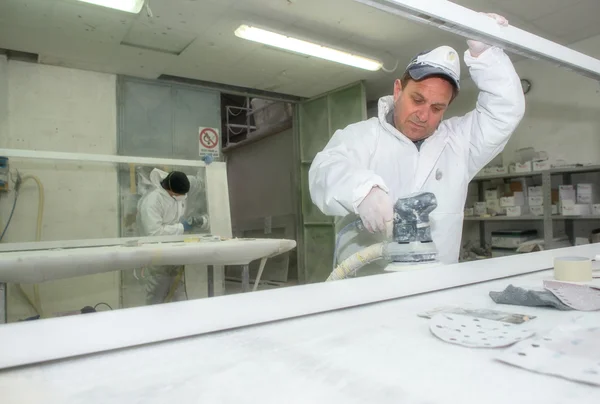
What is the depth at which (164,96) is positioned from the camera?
4293 mm

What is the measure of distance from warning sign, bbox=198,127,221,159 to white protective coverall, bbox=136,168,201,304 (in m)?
0.84

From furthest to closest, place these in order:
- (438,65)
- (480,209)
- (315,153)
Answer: (315,153), (480,209), (438,65)

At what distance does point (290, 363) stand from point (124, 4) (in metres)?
2.99

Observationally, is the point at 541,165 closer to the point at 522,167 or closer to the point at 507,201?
the point at 522,167

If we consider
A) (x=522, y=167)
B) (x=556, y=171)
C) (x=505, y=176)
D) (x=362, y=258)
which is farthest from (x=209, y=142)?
(x=362, y=258)

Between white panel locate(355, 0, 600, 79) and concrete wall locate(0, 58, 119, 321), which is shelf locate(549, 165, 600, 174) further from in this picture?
concrete wall locate(0, 58, 119, 321)

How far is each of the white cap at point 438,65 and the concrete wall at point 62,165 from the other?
333 cm

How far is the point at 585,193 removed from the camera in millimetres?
3436

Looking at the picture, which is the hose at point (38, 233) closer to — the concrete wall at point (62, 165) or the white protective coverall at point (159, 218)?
the concrete wall at point (62, 165)

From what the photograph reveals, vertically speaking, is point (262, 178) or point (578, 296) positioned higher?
point (262, 178)

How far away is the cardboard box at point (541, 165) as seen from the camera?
3578mm

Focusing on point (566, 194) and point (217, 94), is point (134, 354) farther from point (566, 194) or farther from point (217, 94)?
point (217, 94)

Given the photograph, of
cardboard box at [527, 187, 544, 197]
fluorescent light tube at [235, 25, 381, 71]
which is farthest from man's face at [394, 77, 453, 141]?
cardboard box at [527, 187, 544, 197]

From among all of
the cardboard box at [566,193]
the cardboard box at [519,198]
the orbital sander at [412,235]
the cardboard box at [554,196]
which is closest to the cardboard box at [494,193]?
the cardboard box at [519,198]
